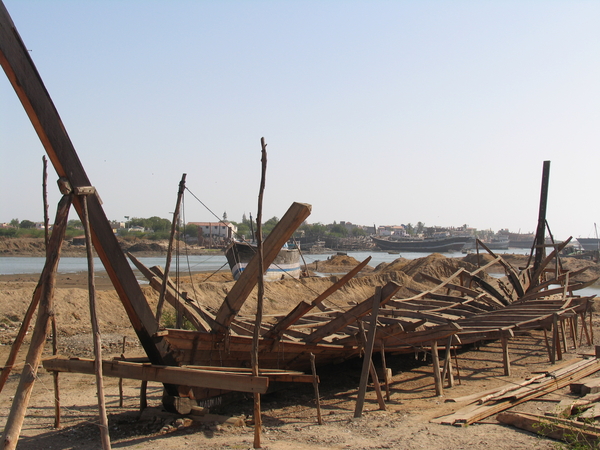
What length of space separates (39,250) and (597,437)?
68.5m

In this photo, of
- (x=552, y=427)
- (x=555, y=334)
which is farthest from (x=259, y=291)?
(x=555, y=334)

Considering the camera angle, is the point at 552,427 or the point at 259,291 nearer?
→ the point at 552,427

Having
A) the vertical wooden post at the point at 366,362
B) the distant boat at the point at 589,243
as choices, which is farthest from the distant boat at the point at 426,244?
the vertical wooden post at the point at 366,362

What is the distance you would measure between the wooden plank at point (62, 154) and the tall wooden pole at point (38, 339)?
1.30 feet

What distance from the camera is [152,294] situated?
1930 centimetres

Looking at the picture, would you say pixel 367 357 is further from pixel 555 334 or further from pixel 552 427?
pixel 555 334

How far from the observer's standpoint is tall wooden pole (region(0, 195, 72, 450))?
465 cm

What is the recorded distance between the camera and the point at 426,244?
96688 millimetres

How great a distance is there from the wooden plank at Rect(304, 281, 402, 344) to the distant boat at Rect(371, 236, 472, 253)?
88.5 meters

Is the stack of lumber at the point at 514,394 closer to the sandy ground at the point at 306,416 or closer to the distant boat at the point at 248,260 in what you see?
the sandy ground at the point at 306,416

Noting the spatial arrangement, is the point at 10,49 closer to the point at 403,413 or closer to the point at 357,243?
the point at 403,413

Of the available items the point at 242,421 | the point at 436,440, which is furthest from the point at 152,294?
the point at 436,440

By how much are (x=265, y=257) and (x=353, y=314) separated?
188cm

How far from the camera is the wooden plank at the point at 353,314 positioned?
7.56 m
